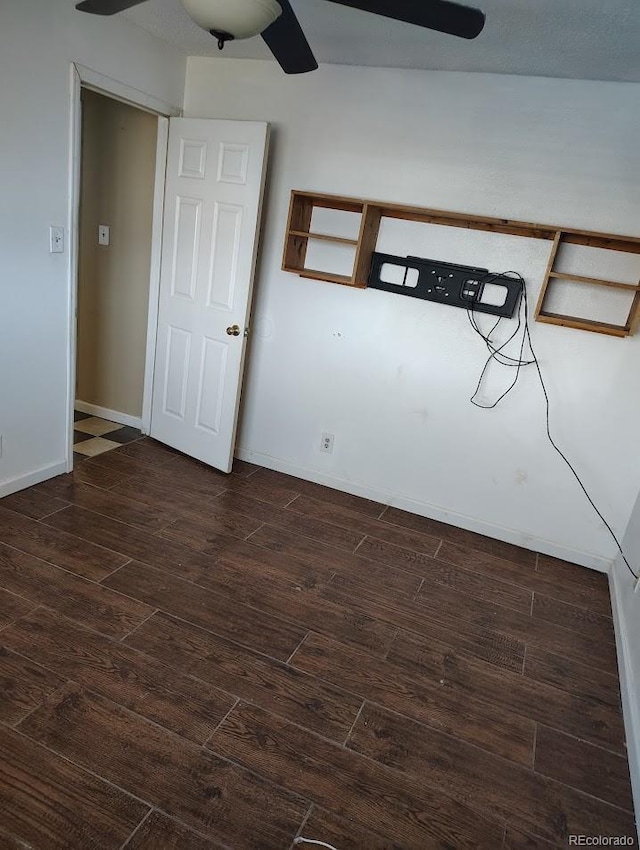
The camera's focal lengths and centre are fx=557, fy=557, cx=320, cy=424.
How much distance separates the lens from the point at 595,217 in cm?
265

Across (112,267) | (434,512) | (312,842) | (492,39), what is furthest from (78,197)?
(312,842)

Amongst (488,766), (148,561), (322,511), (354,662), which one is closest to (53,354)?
(148,561)

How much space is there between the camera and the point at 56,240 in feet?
8.92

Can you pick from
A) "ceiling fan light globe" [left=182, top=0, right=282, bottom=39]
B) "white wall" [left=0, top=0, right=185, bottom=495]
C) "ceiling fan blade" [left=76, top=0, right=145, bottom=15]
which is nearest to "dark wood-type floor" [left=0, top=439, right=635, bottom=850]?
"white wall" [left=0, top=0, right=185, bottom=495]

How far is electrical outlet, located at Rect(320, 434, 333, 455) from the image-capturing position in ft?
11.4

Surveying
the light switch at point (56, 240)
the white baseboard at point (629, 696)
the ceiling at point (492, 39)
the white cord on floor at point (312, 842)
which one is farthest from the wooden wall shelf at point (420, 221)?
the white cord on floor at point (312, 842)

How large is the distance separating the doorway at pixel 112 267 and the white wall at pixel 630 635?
301 cm

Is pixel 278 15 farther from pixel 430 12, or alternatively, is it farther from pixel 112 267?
pixel 112 267

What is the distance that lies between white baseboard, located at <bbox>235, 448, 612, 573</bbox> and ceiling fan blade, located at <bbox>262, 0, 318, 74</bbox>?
2220mm

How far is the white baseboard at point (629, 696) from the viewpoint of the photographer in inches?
67.6

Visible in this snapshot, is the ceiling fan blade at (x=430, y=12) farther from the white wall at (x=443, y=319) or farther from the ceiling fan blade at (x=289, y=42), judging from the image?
the white wall at (x=443, y=319)

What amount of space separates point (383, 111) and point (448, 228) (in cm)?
70

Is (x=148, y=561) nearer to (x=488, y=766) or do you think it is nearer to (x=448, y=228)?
(x=488, y=766)

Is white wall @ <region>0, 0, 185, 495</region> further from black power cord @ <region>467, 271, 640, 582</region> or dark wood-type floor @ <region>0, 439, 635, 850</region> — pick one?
black power cord @ <region>467, 271, 640, 582</region>
